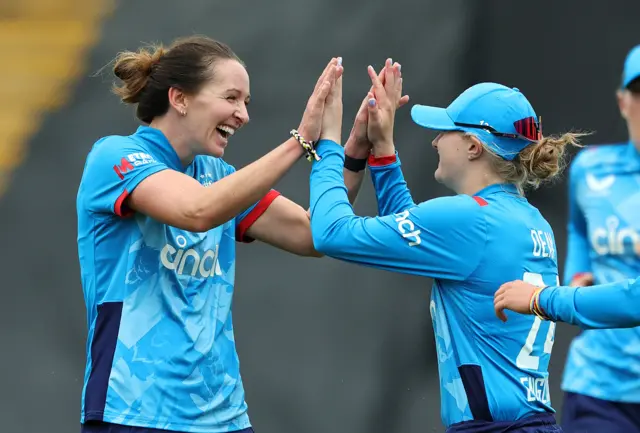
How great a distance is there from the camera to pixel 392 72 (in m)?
3.12

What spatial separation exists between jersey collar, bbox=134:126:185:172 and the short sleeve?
89 mm

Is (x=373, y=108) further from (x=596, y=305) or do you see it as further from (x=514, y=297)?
(x=596, y=305)

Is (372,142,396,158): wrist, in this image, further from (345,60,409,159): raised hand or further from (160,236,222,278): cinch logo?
(160,236,222,278): cinch logo

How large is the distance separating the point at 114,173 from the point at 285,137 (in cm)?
178

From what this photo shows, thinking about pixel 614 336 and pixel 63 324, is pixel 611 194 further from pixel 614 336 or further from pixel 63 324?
pixel 63 324

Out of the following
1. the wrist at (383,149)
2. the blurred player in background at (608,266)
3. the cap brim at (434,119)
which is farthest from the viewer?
the blurred player in background at (608,266)

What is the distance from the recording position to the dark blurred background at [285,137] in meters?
4.55

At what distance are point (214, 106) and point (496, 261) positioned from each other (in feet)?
3.02

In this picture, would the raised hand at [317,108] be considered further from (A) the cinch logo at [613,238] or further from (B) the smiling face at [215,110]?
(A) the cinch logo at [613,238]

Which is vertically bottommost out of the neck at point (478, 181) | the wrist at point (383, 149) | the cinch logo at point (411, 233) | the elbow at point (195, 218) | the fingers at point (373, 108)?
the cinch logo at point (411, 233)

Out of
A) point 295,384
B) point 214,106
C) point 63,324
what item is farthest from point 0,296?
point 214,106

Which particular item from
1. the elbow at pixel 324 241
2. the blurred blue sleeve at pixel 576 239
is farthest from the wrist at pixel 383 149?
the blurred blue sleeve at pixel 576 239

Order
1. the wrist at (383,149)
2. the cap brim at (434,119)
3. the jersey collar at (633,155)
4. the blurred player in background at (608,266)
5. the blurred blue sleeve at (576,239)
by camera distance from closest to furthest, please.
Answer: the cap brim at (434,119) → the wrist at (383,149) → the blurred player in background at (608,266) → the jersey collar at (633,155) → the blurred blue sleeve at (576,239)

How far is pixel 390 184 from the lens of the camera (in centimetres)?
328
